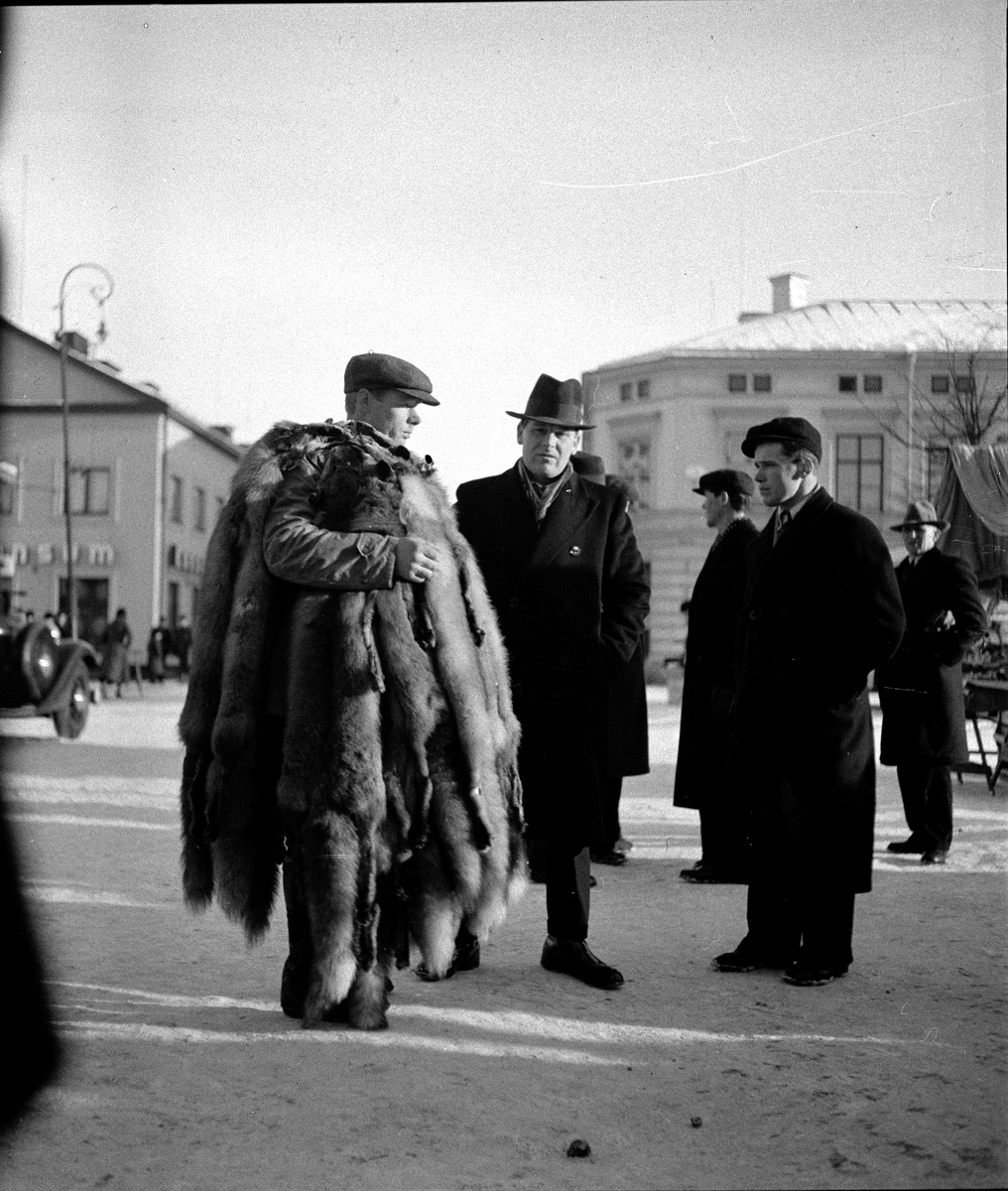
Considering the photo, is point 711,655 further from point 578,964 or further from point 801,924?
point 578,964

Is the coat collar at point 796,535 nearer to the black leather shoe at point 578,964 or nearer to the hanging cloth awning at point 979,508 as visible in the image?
the hanging cloth awning at point 979,508

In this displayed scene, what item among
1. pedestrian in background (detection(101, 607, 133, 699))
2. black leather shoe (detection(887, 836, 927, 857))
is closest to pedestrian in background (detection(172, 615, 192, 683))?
pedestrian in background (detection(101, 607, 133, 699))

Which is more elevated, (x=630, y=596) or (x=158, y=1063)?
(x=630, y=596)

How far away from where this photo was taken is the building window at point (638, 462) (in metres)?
27.1

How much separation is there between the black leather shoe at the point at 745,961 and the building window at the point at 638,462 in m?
22.0

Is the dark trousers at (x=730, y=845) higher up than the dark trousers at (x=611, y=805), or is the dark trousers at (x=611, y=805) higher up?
the dark trousers at (x=730, y=845)

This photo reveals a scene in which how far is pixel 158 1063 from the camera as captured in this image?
3553mm

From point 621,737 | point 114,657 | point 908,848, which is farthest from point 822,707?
point 114,657

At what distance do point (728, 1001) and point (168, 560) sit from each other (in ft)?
114

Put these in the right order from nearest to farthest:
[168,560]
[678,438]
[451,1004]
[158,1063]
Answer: [158,1063] < [451,1004] < [678,438] < [168,560]

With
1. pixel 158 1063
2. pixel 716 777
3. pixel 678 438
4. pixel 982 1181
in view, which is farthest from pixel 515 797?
pixel 678 438

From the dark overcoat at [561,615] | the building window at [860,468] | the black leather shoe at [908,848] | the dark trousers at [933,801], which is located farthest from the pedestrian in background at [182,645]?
the dark overcoat at [561,615]

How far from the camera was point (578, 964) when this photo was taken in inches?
178

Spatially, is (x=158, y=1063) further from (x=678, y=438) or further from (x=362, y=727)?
(x=678, y=438)
